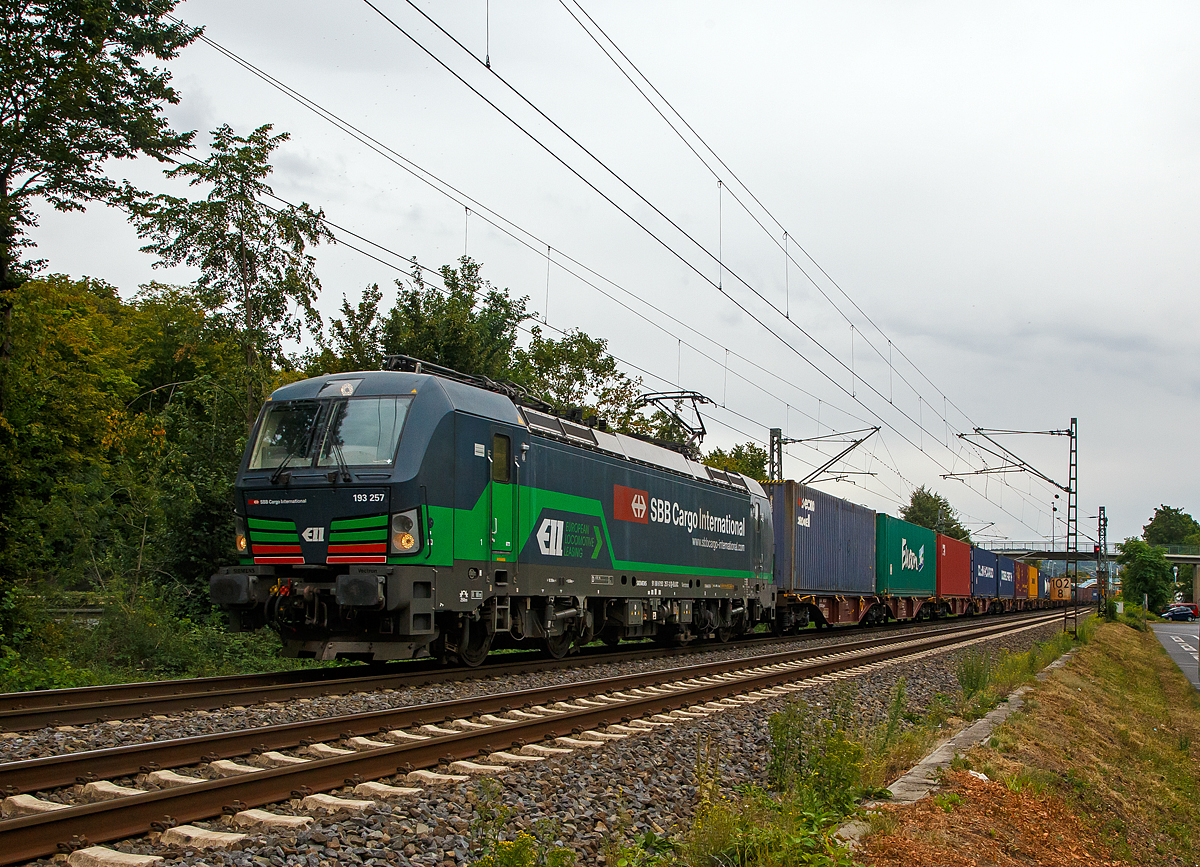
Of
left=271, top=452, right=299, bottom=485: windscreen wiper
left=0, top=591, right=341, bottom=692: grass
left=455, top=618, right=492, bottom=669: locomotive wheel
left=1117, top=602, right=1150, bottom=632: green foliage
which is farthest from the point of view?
left=1117, top=602, right=1150, bottom=632: green foliage

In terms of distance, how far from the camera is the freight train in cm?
1063

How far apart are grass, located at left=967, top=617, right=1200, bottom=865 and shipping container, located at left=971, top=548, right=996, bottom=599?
2489cm

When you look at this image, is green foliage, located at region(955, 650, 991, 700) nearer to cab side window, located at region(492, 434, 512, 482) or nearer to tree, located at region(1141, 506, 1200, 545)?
cab side window, located at region(492, 434, 512, 482)

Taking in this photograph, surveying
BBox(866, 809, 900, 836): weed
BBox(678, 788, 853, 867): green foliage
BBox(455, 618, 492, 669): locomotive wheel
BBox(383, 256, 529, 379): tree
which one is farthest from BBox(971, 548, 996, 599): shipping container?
BBox(678, 788, 853, 867): green foliage

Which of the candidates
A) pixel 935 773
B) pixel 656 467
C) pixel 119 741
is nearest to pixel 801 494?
pixel 656 467

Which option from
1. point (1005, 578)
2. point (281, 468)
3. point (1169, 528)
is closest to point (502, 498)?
point (281, 468)

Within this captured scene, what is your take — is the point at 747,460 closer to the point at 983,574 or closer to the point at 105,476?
the point at 983,574

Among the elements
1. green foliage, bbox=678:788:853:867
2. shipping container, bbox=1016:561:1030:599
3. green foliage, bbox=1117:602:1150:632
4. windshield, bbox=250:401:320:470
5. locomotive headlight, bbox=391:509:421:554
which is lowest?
green foliage, bbox=1117:602:1150:632

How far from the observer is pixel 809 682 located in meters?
13.4

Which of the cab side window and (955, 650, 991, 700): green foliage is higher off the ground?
the cab side window

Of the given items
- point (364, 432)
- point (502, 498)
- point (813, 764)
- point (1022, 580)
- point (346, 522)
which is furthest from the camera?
point (1022, 580)

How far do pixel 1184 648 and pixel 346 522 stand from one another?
45.5m

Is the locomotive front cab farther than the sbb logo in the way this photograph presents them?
No

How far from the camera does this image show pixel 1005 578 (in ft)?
180
